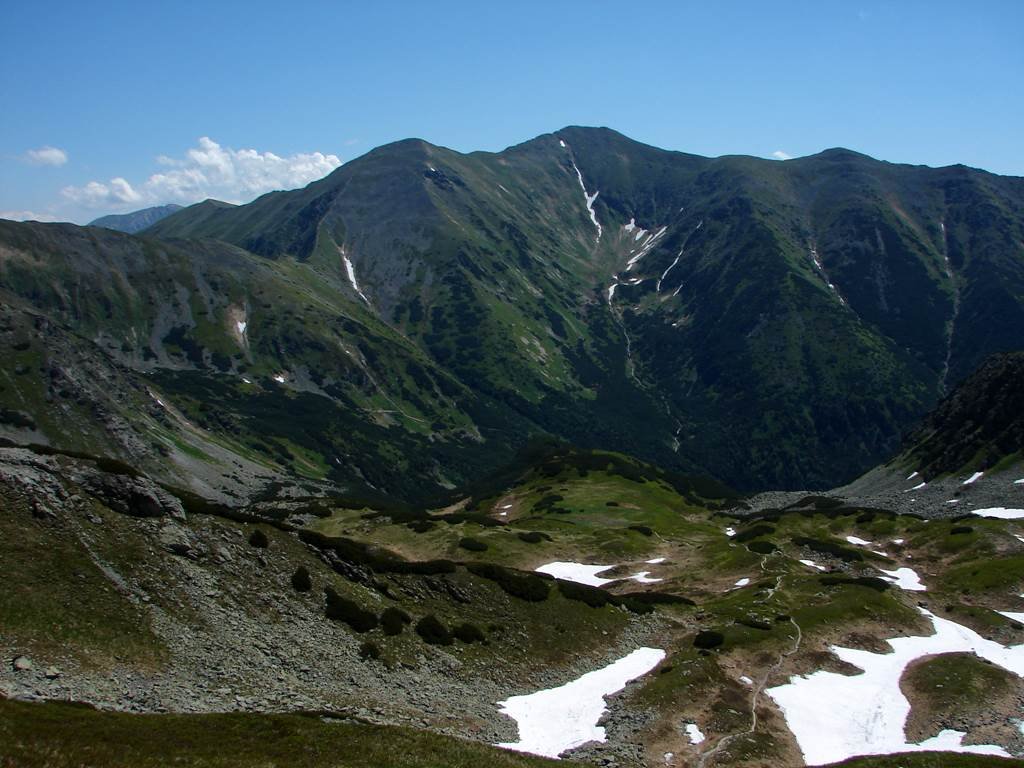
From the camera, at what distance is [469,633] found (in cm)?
5028

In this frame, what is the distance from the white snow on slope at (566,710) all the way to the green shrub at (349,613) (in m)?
9.43

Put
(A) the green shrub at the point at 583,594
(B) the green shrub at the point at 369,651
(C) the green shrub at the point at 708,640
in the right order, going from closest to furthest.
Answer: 1. (B) the green shrub at the point at 369,651
2. (C) the green shrub at the point at 708,640
3. (A) the green shrub at the point at 583,594

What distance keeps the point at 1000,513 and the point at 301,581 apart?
10892 centimetres

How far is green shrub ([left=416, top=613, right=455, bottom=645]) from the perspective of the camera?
4791 cm

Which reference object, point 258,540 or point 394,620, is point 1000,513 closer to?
point 394,620

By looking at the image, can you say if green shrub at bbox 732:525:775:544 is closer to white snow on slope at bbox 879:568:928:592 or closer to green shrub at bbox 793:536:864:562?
green shrub at bbox 793:536:864:562

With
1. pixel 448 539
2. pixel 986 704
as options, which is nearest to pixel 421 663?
pixel 986 704

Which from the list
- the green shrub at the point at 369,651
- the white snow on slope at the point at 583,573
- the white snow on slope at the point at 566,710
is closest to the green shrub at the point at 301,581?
the green shrub at the point at 369,651

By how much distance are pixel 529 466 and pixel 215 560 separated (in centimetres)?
14358

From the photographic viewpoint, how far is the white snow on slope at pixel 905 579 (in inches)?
3167

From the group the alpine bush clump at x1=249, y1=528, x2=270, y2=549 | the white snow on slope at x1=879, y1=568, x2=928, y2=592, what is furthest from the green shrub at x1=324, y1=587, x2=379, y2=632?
the white snow on slope at x1=879, y1=568, x2=928, y2=592

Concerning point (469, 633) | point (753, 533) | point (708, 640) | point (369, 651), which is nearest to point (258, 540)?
point (369, 651)

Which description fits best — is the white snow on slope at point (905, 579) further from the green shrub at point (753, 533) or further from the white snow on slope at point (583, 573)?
the white snow on slope at point (583, 573)

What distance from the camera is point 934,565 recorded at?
3521 inches
